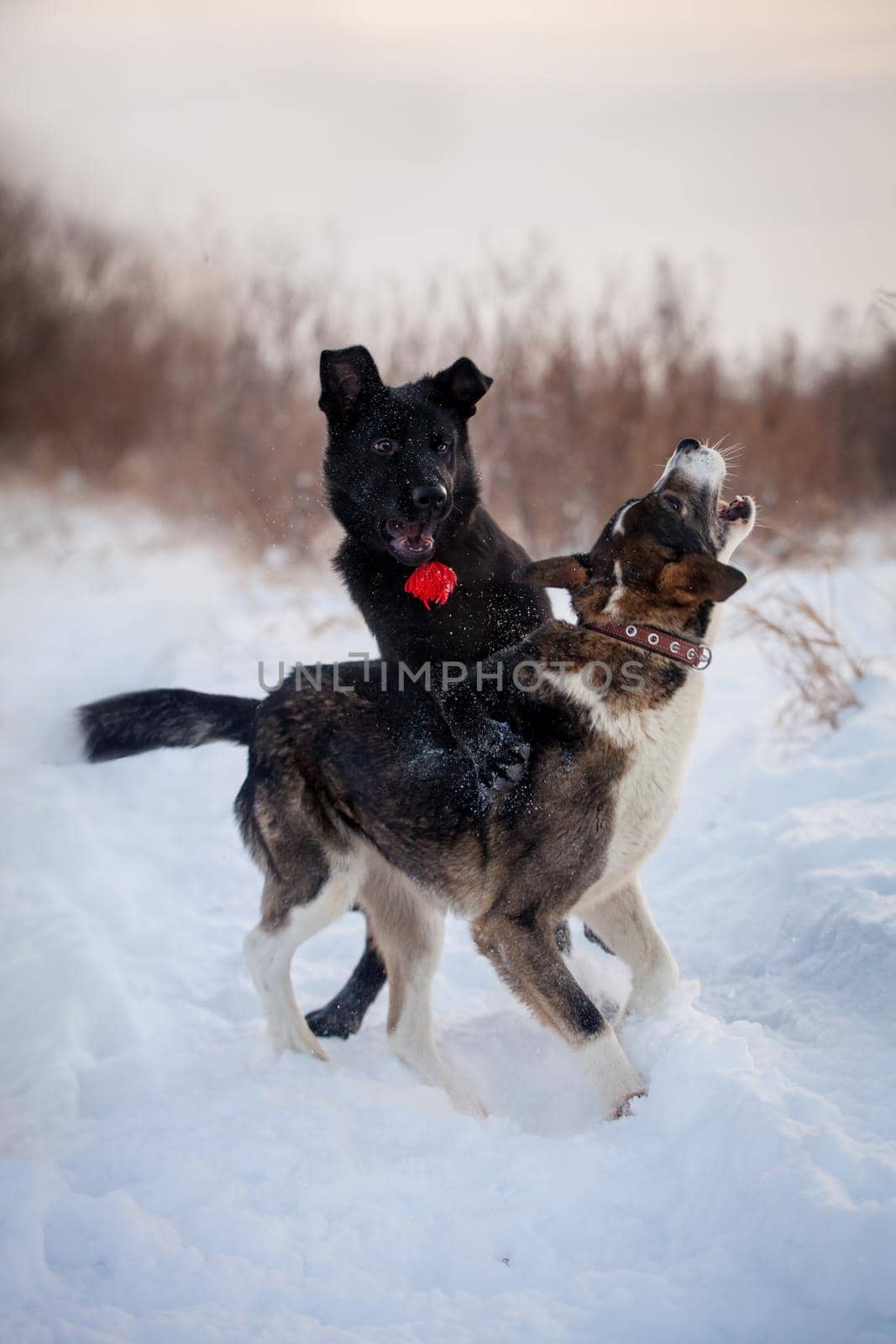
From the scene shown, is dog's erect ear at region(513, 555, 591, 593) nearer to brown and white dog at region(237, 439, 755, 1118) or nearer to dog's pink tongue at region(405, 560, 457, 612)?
brown and white dog at region(237, 439, 755, 1118)

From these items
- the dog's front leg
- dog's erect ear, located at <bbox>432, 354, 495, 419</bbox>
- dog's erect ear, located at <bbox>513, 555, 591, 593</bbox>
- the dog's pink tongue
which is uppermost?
dog's erect ear, located at <bbox>432, 354, 495, 419</bbox>

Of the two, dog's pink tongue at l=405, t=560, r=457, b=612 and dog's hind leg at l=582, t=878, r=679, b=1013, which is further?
dog's pink tongue at l=405, t=560, r=457, b=612

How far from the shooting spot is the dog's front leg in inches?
115

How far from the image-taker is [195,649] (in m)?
7.26

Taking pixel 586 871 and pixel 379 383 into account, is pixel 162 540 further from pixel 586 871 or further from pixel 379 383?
pixel 586 871

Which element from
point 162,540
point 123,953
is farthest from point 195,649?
point 123,953

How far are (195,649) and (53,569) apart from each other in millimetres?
2705

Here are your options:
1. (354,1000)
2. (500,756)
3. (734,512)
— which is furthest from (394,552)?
(354,1000)

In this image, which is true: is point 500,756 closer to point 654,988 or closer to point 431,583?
point 431,583

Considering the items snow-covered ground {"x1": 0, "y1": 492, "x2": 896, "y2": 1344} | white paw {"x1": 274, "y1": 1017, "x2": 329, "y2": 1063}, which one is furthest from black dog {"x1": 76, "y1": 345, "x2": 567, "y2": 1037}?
white paw {"x1": 274, "y1": 1017, "x2": 329, "y2": 1063}

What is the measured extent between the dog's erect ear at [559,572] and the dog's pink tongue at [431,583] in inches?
23.6

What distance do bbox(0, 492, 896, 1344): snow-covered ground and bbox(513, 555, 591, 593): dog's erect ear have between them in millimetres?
1425

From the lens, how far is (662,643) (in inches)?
121

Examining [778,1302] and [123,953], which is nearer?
[778,1302]
